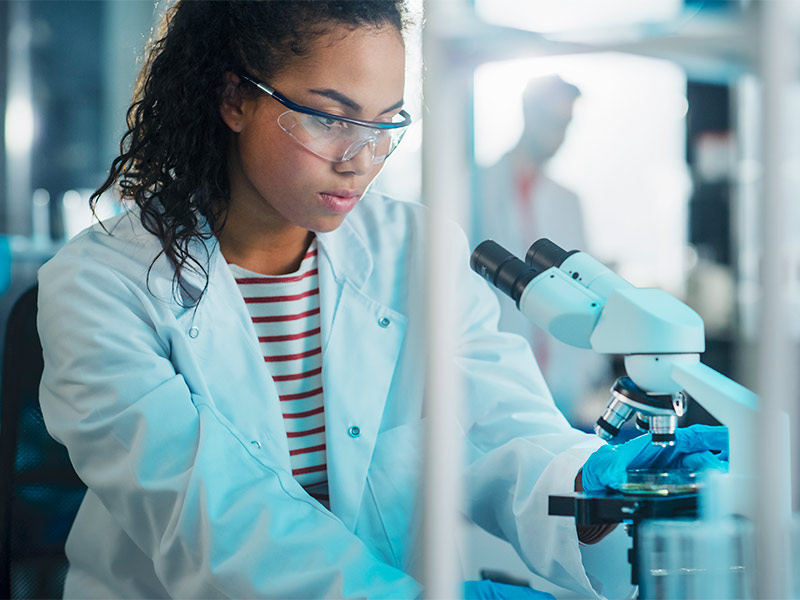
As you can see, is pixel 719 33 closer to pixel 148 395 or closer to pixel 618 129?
pixel 148 395

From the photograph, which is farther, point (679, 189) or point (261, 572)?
point (679, 189)

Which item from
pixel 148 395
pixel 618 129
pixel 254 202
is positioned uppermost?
pixel 618 129

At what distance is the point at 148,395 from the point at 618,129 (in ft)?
11.4

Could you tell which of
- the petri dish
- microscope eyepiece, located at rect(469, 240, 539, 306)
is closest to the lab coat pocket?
microscope eyepiece, located at rect(469, 240, 539, 306)

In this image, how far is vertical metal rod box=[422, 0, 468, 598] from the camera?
604mm

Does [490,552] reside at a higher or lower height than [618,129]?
lower

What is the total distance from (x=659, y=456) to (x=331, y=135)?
2.07 feet

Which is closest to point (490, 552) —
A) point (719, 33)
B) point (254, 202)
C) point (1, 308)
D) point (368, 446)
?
point (368, 446)

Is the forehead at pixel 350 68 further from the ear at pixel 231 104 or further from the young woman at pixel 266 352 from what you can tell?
the ear at pixel 231 104

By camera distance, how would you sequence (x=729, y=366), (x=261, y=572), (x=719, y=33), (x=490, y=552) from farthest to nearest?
(x=729, y=366) < (x=490, y=552) < (x=261, y=572) < (x=719, y=33)

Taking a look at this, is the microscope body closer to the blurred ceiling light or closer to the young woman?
the young woman

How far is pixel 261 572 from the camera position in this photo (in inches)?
38.6

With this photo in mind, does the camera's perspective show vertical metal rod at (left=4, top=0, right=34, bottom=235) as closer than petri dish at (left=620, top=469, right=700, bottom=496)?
No

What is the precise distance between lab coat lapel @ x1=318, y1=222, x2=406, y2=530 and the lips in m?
0.17
